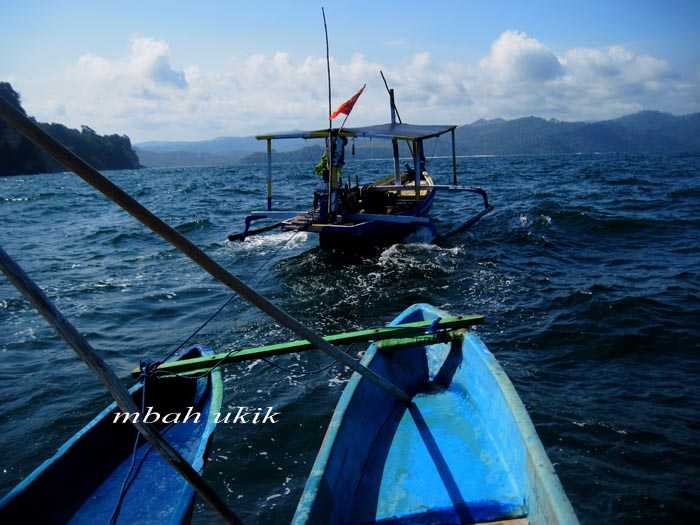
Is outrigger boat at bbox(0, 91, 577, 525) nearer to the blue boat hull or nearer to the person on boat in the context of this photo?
the blue boat hull

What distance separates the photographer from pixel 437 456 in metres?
4.40

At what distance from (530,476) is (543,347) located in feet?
16.1

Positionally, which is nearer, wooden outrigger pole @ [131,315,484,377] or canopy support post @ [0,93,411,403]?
canopy support post @ [0,93,411,403]

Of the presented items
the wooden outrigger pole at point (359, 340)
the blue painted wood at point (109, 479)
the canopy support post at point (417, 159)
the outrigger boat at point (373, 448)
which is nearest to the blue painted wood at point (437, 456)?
the outrigger boat at point (373, 448)

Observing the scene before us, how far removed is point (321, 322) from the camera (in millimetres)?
9586

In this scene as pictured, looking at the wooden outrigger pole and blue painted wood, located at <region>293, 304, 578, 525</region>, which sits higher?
the wooden outrigger pole

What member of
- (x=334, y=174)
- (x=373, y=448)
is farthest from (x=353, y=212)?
(x=373, y=448)

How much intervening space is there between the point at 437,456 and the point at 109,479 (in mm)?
3146

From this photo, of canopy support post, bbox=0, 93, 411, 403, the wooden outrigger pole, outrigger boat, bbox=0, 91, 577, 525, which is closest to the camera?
canopy support post, bbox=0, 93, 411, 403

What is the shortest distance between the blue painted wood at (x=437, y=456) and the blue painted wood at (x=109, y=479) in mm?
1296

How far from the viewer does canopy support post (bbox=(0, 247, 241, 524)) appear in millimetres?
1983

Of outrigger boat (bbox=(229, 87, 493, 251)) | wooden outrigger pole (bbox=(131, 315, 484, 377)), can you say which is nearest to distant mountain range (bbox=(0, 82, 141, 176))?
outrigger boat (bbox=(229, 87, 493, 251))

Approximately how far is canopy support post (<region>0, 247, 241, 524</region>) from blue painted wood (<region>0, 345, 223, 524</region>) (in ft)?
4.98

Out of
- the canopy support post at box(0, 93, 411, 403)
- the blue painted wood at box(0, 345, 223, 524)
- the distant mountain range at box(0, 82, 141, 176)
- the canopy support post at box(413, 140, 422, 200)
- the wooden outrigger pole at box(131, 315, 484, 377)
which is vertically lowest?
the blue painted wood at box(0, 345, 223, 524)
